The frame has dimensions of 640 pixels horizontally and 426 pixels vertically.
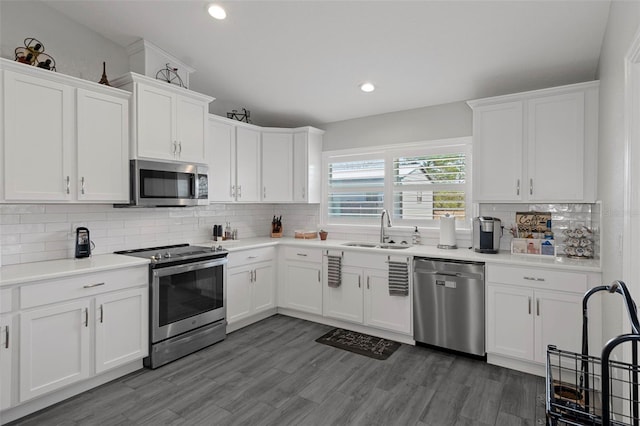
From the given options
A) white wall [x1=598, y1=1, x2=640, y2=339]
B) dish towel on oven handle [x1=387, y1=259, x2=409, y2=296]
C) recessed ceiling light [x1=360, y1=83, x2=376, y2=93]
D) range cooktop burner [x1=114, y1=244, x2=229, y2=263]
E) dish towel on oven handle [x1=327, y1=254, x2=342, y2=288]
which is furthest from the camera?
dish towel on oven handle [x1=327, y1=254, x2=342, y2=288]

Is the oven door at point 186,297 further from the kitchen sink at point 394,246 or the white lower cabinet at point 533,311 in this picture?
the white lower cabinet at point 533,311

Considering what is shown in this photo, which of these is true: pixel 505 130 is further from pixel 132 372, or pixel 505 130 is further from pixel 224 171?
pixel 132 372

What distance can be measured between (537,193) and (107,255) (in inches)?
155

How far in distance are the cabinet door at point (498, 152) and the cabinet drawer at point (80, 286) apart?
3.19m

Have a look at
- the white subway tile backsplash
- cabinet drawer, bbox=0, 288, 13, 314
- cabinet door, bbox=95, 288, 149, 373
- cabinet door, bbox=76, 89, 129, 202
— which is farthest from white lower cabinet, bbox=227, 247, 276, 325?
cabinet drawer, bbox=0, 288, 13, 314

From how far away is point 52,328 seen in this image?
2355 millimetres

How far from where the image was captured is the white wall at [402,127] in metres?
3.92

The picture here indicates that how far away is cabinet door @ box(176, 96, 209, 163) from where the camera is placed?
3.39 metres

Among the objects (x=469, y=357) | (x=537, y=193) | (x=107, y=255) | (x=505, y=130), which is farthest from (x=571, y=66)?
(x=107, y=255)

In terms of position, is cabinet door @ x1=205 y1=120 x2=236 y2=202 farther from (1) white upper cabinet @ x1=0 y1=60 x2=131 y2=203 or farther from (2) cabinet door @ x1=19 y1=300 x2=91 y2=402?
(2) cabinet door @ x1=19 y1=300 x2=91 y2=402

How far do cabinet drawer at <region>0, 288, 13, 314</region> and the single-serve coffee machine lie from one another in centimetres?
373

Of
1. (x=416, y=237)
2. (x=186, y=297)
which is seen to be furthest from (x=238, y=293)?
(x=416, y=237)

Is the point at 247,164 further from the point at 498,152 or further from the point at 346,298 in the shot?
the point at 498,152

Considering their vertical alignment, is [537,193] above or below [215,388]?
above
